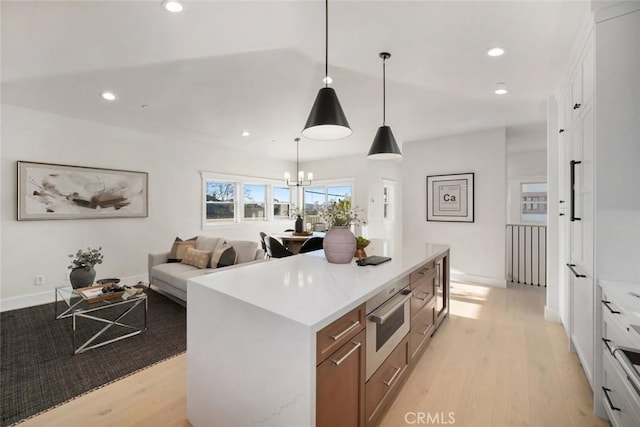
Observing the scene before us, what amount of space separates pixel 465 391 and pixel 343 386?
1302mm

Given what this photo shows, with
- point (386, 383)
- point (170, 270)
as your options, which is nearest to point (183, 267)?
point (170, 270)

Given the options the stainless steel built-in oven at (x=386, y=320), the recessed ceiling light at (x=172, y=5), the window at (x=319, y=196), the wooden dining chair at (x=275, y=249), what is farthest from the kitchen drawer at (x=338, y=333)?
the window at (x=319, y=196)

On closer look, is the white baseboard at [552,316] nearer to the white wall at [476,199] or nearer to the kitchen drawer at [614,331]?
the white wall at [476,199]

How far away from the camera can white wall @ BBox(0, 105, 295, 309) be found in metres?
3.59

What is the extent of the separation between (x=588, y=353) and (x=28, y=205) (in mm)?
6109

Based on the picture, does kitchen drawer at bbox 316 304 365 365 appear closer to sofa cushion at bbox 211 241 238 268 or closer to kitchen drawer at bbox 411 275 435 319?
kitchen drawer at bbox 411 275 435 319

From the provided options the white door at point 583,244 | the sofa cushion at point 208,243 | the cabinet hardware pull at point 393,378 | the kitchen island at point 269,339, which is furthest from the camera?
the sofa cushion at point 208,243

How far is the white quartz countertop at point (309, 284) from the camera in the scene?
1.21 metres

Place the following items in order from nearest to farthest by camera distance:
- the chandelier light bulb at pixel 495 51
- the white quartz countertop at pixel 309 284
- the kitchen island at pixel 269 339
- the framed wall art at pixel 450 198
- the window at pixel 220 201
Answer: the kitchen island at pixel 269 339, the white quartz countertop at pixel 309 284, the chandelier light bulb at pixel 495 51, the framed wall art at pixel 450 198, the window at pixel 220 201

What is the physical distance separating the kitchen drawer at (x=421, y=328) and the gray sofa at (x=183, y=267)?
206 centimetres

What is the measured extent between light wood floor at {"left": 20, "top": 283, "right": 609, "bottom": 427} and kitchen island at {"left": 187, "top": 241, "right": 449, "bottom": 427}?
0.31m

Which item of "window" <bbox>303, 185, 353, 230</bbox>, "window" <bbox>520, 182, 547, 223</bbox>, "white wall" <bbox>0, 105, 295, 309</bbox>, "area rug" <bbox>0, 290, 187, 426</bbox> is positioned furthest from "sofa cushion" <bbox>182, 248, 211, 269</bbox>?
"window" <bbox>520, 182, 547, 223</bbox>

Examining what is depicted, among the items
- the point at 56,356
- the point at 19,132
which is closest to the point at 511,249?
the point at 56,356

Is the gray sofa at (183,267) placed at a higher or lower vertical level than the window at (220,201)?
lower
